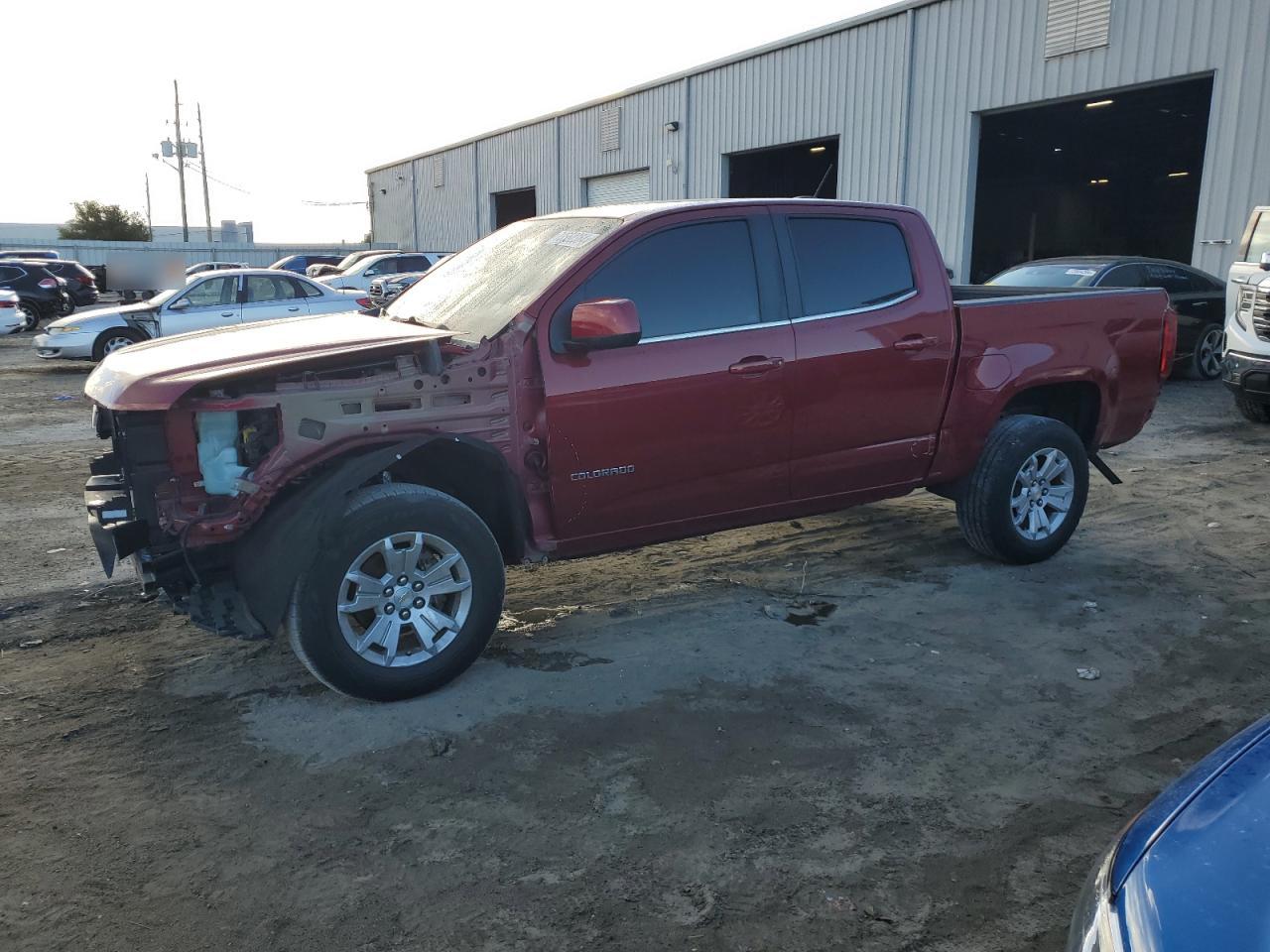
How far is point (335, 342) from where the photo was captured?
13.7 feet

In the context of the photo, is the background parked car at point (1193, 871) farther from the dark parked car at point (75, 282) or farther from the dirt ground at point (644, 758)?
the dark parked car at point (75, 282)

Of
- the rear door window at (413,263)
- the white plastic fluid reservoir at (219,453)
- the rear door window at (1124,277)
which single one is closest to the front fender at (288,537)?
the white plastic fluid reservoir at (219,453)

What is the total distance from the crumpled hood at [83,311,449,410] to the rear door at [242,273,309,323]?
10.5 m

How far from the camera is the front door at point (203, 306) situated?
Answer: 14.5m

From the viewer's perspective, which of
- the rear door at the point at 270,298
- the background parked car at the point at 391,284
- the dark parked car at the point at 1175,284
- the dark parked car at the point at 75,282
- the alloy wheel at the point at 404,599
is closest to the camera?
the alloy wheel at the point at 404,599

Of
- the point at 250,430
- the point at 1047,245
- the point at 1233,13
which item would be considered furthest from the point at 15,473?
the point at 1047,245

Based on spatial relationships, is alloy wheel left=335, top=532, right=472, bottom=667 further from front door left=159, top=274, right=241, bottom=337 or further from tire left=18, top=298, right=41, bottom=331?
tire left=18, top=298, right=41, bottom=331

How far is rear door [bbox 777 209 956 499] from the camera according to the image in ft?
16.3

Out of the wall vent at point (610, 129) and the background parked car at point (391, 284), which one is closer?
the background parked car at point (391, 284)

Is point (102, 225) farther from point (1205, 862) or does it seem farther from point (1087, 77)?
point (1205, 862)

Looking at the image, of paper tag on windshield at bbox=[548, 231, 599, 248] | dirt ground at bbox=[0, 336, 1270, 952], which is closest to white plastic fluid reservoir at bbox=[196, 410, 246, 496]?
dirt ground at bbox=[0, 336, 1270, 952]

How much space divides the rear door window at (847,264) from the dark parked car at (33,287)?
79.8 ft

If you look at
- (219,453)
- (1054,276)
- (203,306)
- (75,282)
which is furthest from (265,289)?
(75,282)

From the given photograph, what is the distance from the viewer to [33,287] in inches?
953
